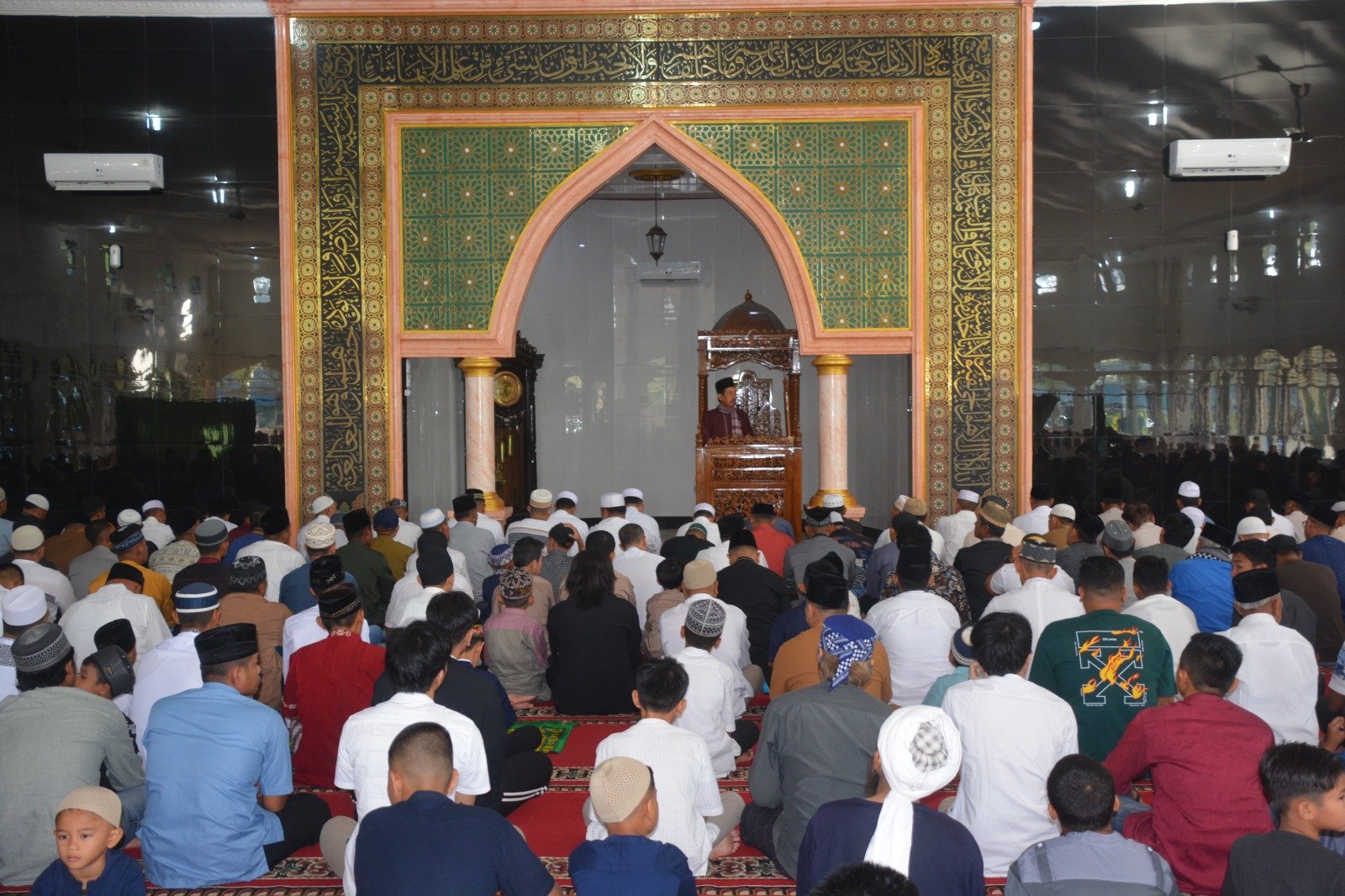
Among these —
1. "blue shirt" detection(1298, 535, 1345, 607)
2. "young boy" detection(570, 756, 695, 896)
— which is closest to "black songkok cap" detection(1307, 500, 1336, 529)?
"blue shirt" detection(1298, 535, 1345, 607)

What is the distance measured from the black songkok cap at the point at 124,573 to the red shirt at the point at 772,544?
2946mm

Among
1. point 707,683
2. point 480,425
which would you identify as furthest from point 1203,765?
point 480,425

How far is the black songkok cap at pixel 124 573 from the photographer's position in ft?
13.8

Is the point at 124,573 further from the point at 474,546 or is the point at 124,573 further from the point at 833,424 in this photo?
the point at 833,424

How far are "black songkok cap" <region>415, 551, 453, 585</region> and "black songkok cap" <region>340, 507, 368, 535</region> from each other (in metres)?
1.28

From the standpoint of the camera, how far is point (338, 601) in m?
3.46

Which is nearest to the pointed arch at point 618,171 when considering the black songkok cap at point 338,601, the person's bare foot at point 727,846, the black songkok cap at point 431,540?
the black songkok cap at point 431,540

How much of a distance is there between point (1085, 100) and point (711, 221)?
4760 mm

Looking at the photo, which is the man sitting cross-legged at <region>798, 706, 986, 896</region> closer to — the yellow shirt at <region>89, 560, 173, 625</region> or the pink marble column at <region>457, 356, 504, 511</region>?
the yellow shirt at <region>89, 560, 173, 625</region>

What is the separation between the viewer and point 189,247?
730 cm

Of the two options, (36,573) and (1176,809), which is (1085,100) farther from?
(36,573)

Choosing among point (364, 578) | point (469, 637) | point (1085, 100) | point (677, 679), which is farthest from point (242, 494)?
point (1085, 100)

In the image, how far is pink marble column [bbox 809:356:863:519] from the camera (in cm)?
741

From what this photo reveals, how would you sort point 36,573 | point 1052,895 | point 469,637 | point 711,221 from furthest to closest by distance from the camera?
1. point 711,221
2. point 36,573
3. point 469,637
4. point 1052,895
